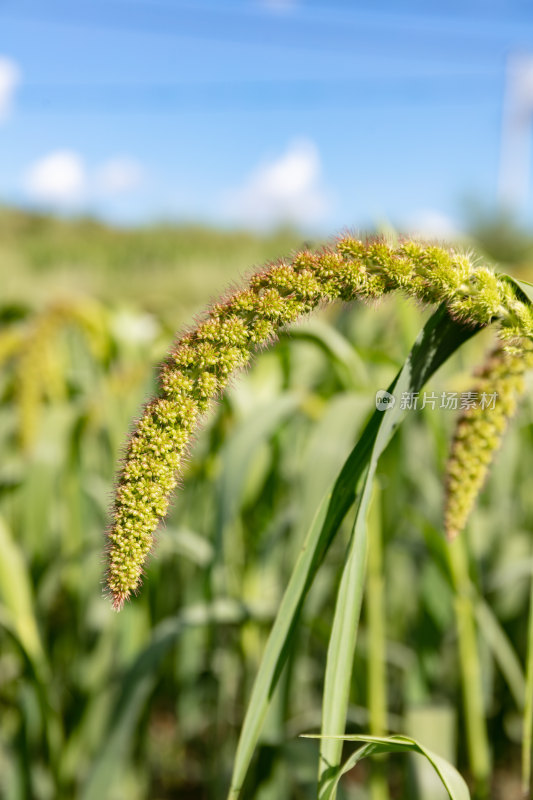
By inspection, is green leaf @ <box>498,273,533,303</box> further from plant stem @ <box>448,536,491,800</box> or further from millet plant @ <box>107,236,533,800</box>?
plant stem @ <box>448,536,491,800</box>

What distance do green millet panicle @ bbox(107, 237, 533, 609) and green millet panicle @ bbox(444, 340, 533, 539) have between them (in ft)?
0.69

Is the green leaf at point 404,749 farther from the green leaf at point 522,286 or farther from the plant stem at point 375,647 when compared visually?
the plant stem at point 375,647

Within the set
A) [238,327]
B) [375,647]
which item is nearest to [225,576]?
[375,647]

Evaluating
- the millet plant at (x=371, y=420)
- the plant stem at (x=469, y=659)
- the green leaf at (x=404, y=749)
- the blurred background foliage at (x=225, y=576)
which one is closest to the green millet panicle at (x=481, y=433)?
the millet plant at (x=371, y=420)

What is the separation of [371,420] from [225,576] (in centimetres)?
129

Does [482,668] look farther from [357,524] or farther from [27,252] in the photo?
[27,252]

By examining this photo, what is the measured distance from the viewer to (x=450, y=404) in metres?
1.50

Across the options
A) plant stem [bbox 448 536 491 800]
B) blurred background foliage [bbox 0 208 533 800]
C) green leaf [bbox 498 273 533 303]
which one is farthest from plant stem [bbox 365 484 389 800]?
green leaf [bbox 498 273 533 303]

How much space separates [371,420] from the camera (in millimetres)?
853

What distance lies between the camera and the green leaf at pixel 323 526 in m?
0.82

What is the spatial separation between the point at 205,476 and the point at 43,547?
563 millimetres

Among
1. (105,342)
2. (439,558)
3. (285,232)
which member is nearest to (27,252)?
(285,232)

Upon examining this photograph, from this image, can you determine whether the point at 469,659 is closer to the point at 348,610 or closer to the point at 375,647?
the point at 375,647

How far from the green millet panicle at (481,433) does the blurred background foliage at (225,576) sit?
0.53m
